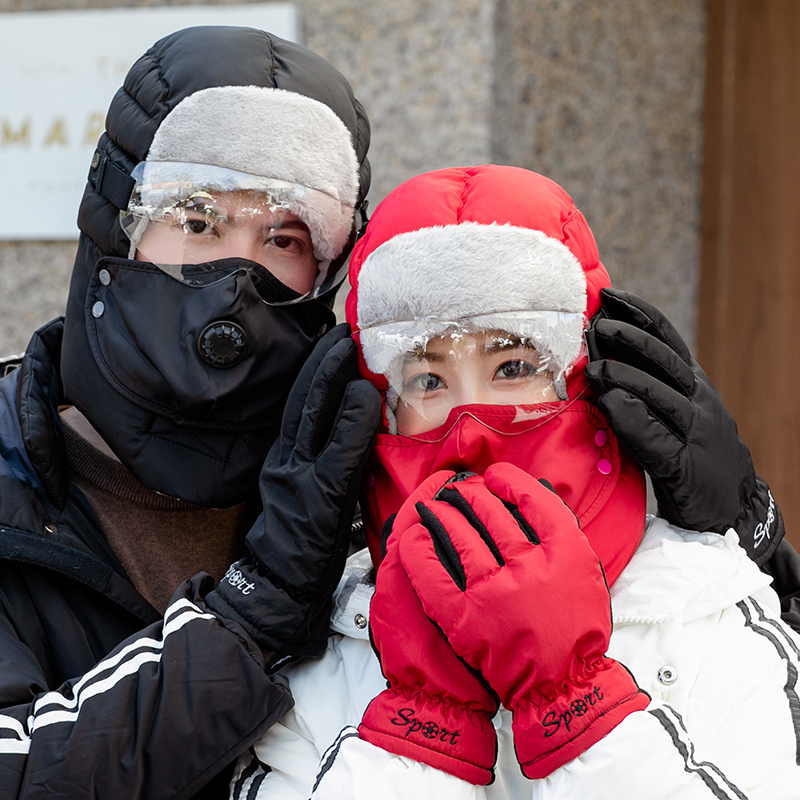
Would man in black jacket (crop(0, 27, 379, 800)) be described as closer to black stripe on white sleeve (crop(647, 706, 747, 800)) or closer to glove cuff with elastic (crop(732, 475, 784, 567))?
black stripe on white sleeve (crop(647, 706, 747, 800))

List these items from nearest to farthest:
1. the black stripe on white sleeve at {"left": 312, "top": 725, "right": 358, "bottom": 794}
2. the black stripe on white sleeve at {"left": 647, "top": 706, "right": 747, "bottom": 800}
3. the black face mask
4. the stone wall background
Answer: the black stripe on white sleeve at {"left": 647, "top": 706, "right": 747, "bottom": 800}, the black stripe on white sleeve at {"left": 312, "top": 725, "right": 358, "bottom": 794}, the black face mask, the stone wall background

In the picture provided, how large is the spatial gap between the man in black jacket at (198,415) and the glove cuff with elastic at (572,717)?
429 millimetres

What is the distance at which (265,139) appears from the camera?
6.49ft

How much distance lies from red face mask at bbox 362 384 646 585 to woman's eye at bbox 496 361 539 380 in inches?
2.5

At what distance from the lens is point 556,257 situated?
1.75 m

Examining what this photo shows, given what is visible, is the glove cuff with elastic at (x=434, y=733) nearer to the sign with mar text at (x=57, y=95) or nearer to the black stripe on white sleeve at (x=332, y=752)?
the black stripe on white sleeve at (x=332, y=752)

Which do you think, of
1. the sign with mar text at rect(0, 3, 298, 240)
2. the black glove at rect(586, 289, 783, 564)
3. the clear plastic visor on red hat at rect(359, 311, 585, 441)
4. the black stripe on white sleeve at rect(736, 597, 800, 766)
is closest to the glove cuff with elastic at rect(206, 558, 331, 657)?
the clear plastic visor on red hat at rect(359, 311, 585, 441)

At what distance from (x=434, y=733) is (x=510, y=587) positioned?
0.82 ft

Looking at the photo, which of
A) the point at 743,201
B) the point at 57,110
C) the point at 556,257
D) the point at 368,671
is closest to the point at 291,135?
the point at 556,257

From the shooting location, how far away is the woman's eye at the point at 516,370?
1.75 meters

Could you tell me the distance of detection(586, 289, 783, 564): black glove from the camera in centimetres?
167

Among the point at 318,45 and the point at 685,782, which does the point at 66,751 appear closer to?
the point at 685,782

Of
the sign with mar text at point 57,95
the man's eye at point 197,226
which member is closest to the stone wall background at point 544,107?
the sign with mar text at point 57,95

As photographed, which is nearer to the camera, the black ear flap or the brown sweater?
the black ear flap
